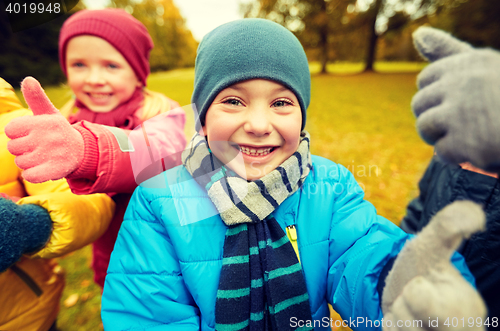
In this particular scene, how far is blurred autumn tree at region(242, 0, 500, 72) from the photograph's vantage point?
10.9m

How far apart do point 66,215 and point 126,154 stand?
1.19ft

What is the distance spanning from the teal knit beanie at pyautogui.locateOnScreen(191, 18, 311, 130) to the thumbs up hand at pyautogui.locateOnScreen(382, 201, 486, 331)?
734 mm

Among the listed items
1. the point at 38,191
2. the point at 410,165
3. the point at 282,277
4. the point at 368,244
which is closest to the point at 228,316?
the point at 282,277

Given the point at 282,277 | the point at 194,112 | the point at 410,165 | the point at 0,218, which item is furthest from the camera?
the point at 410,165

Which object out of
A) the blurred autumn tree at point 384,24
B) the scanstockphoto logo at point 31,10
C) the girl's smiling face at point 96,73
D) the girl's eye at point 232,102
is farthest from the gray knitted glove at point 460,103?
the blurred autumn tree at point 384,24

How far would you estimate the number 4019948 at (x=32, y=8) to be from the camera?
1131 mm

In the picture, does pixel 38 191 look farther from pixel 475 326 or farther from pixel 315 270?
pixel 475 326

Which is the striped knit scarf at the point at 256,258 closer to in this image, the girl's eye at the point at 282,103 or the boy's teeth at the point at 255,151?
the boy's teeth at the point at 255,151

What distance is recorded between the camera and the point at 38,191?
120 centimetres

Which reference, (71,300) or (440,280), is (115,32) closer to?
(440,280)

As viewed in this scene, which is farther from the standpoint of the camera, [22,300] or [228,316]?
[22,300]

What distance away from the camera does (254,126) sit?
0.98 meters

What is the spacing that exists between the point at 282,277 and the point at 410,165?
404cm

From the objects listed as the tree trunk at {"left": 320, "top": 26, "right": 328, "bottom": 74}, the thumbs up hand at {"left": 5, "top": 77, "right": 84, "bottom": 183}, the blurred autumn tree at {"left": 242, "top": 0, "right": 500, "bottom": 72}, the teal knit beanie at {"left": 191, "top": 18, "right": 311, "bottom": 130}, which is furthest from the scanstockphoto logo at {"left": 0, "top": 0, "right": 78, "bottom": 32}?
the tree trunk at {"left": 320, "top": 26, "right": 328, "bottom": 74}
